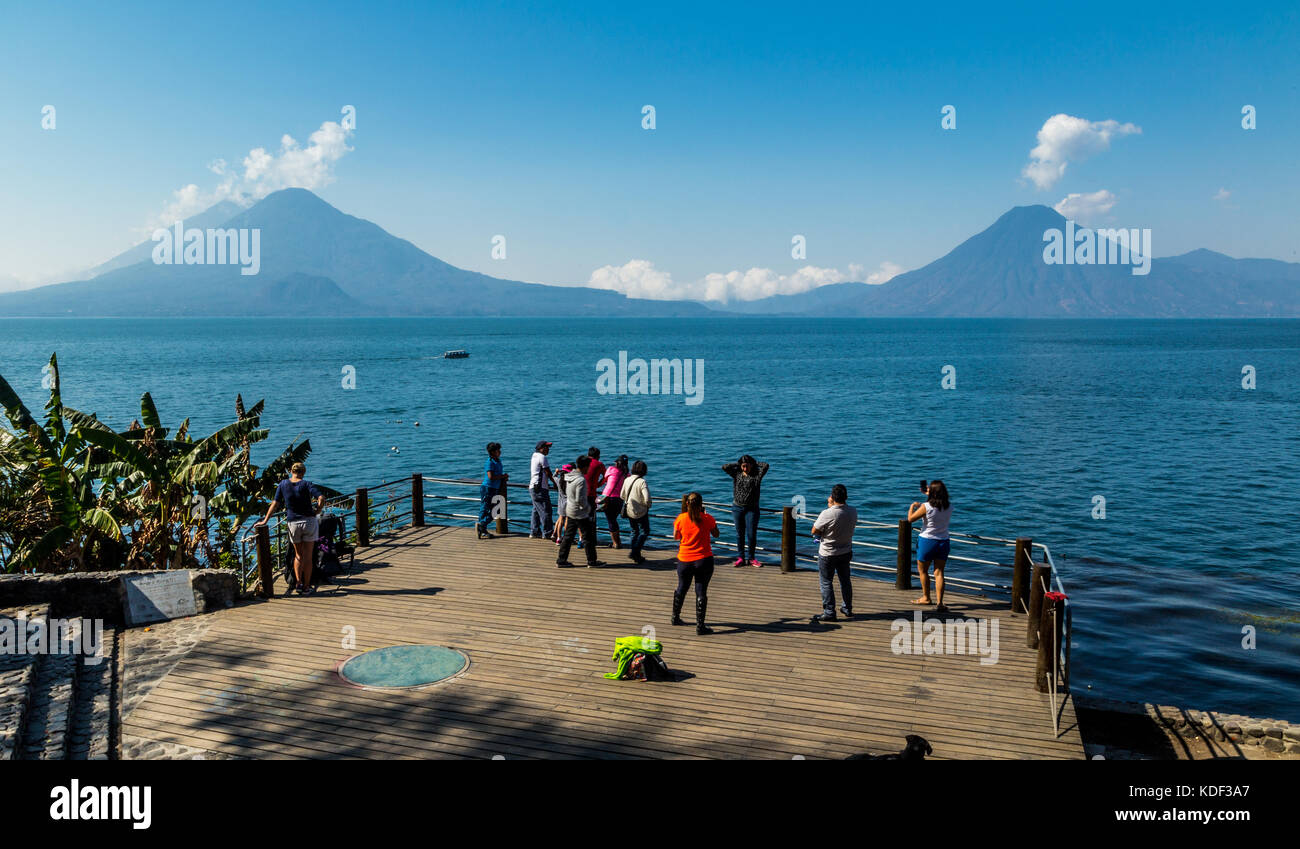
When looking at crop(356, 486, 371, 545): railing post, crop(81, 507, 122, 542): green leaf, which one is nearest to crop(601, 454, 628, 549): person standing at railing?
crop(356, 486, 371, 545): railing post

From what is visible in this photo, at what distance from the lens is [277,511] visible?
14.3m

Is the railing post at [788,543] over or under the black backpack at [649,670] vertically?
over

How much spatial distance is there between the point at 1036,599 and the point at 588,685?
6.02 metres

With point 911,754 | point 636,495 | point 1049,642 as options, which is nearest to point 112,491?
point 636,495

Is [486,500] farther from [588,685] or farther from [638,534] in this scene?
[588,685]

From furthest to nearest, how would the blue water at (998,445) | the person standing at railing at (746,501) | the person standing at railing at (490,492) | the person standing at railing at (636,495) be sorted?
the blue water at (998,445)
the person standing at railing at (490,492)
the person standing at railing at (746,501)
the person standing at railing at (636,495)

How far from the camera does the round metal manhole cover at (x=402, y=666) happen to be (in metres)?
10.4

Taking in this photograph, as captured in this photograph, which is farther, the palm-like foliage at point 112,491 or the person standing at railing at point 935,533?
the palm-like foliage at point 112,491

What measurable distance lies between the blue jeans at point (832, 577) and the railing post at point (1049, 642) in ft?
10.0

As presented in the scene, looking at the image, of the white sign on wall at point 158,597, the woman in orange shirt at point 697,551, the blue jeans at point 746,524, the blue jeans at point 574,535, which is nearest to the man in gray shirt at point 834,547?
the woman in orange shirt at point 697,551

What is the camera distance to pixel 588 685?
10344 mm

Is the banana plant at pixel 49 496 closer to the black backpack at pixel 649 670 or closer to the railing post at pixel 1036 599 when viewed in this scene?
the black backpack at pixel 649 670

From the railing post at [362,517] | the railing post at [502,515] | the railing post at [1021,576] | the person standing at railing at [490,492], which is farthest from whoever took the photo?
the railing post at [502,515]
